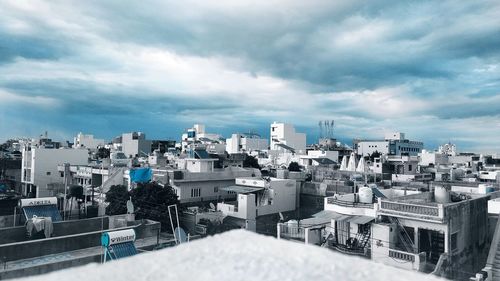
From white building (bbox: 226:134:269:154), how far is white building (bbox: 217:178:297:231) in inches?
2618

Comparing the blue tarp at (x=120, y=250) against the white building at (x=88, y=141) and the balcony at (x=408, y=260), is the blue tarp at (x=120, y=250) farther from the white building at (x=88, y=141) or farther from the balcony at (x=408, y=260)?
the white building at (x=88, y=141)

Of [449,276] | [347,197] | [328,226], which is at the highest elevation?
[347,197]

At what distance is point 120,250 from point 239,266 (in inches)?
464

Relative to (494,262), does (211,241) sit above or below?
above

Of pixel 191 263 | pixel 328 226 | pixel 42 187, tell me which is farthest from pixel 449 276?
pixel 42 187

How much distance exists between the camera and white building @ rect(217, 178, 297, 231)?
96.2 ft

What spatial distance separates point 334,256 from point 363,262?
326 millimetres

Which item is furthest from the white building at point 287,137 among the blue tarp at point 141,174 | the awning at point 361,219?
the awning at point 361,219

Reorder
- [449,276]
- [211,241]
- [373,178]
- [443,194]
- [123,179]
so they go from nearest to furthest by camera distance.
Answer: [211,241] → [449,276] → [443,194] → [123,179] → [373,178]

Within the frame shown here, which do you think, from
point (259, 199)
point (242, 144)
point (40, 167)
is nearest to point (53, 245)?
point (259, 199)

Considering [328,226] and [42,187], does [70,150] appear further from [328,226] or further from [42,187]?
[328,226]

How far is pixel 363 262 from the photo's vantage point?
4.36 m

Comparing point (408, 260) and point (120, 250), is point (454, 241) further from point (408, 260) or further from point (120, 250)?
point (120, 250)

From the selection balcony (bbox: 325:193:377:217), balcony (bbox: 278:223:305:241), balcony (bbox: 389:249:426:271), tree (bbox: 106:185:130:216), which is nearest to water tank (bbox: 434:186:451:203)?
balcony (bbox: 325:193:377:217)
